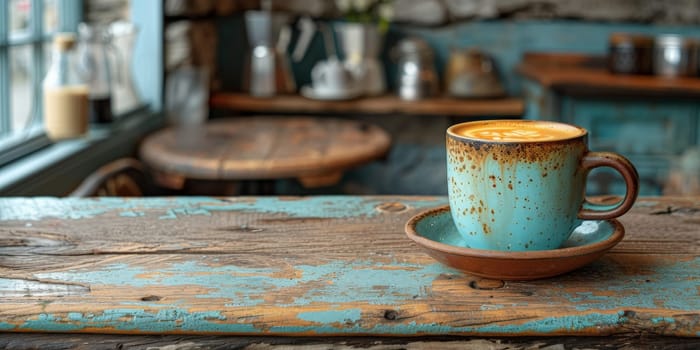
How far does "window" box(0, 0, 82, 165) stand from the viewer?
2174 mm

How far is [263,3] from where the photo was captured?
153 inches

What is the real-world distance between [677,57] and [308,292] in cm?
259

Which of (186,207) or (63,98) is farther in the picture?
(63,98)

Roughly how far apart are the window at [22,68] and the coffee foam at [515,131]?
1.49 m

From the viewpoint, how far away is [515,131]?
0.79m

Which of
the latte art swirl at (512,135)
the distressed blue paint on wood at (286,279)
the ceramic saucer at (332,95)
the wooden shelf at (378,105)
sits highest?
the latte art swirl at (512,135)

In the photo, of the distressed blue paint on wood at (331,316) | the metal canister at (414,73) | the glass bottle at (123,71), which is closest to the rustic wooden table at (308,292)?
the distressed blue paint on wood at (331,316)

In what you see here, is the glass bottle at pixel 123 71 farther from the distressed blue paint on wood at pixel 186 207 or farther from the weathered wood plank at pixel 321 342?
the weathered wood plank at pixel 321 342

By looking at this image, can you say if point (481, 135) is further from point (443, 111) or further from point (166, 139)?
point (443, 111)

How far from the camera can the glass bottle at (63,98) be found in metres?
2.16

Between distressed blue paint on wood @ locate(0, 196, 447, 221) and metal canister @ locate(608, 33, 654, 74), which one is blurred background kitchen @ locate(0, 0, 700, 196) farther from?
distressed blue paint on wood @ locate(0, 196, 447, 221)

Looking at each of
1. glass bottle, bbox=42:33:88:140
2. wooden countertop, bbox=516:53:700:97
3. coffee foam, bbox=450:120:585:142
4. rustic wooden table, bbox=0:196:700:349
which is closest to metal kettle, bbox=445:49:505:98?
wooden countertop, bbox=516:53:700:97

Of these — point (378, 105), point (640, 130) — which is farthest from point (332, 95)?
point (640, 130)

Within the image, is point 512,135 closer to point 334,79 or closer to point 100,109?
point 100,109
